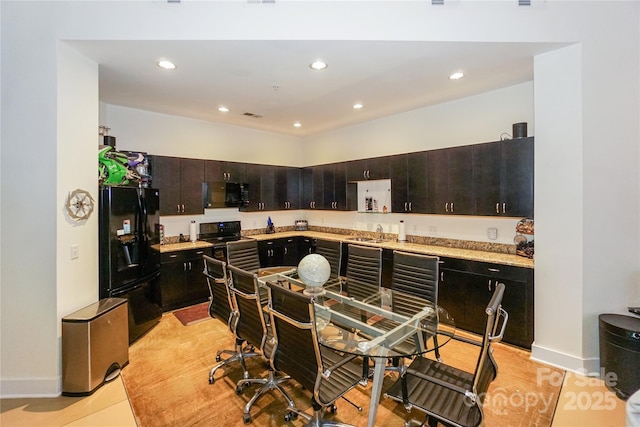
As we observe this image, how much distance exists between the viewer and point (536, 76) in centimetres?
286

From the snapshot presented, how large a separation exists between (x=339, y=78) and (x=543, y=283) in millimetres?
2976

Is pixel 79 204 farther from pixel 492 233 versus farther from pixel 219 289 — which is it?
pixel 492 233

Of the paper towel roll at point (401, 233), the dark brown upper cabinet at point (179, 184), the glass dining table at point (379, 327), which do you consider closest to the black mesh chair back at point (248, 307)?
the glass dining table at point (379, 327)

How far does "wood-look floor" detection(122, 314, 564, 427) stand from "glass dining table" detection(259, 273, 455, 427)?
595mm

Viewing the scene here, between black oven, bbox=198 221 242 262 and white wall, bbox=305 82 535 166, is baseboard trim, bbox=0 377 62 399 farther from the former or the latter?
white wall, bbox=305 82 535 166

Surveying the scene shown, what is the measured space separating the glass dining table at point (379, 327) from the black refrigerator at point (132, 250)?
2.18 m

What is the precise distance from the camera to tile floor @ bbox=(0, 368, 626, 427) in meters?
2.16

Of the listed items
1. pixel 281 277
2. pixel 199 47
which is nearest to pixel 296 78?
pixel 199 47

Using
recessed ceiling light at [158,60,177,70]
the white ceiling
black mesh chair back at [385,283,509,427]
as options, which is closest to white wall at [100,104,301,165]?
the white ceiling

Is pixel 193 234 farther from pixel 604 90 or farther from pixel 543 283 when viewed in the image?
pixel 604 90

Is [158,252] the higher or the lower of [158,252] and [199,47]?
the lower

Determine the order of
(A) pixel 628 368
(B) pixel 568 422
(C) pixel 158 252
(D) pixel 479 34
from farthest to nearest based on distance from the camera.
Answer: (C) pixel 158 252, (D) pixel 479 34, (A) pixel 628 368, (B) pixel 568 422

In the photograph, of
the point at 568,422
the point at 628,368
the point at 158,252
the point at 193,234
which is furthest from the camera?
the point at 193,234

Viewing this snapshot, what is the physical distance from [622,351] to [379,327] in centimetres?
202
